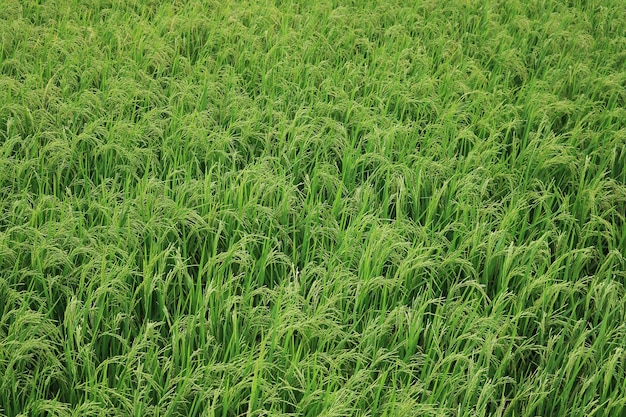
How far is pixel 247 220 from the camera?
108 inches

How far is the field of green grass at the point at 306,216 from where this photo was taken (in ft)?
6.93

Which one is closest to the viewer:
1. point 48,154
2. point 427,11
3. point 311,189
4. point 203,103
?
point 311,189

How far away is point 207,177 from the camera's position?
2877mm

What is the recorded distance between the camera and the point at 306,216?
2.81m

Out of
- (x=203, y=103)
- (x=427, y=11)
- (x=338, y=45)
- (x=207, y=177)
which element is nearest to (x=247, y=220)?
(x=207, y=177)

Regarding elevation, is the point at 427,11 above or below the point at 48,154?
above

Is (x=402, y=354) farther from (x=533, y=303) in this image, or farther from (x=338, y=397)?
(x=533, y=303)

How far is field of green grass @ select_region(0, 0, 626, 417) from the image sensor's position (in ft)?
6.93

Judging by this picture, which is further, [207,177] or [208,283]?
[207,177]

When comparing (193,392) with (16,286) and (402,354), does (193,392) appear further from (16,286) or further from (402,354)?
(16,286)

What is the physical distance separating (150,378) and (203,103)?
77.1 inches

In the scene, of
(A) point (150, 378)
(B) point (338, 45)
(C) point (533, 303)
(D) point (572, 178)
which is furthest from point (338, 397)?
(B) point (338, 45)

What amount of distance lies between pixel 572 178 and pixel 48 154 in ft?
7.96

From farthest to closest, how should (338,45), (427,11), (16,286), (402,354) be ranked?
1. (427,11)
2. (338,45)
3. (16,286)
4. (402,354)
